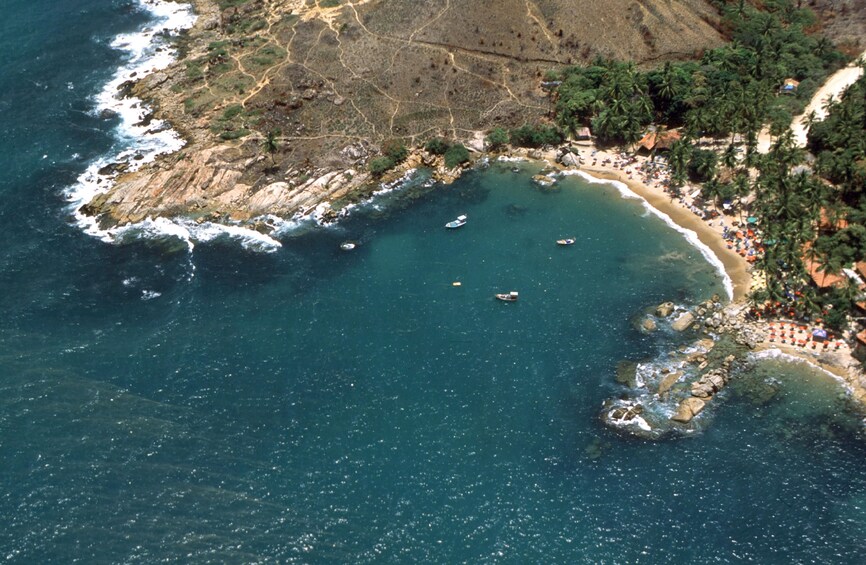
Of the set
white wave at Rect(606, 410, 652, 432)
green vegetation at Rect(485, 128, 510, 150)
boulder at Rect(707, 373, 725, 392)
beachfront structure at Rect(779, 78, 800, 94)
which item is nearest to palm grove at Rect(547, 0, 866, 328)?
beachfront structure at Rect(779, 78, 800, 94)

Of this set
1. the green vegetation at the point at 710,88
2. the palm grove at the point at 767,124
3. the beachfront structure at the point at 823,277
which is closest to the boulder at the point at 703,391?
the palm grove at the point at 767,124

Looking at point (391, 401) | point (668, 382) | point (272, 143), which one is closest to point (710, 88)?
point (668, 382)

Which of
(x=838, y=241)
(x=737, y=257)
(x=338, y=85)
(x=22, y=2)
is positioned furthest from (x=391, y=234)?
(x=22, y=2)

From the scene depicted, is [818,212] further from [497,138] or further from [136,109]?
[136,109]

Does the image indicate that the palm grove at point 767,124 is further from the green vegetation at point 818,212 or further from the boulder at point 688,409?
the boulder at point 688,409

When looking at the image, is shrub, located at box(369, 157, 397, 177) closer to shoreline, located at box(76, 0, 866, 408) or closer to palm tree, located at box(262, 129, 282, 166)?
shoreline, located at box(76, 0, 866, 408)
